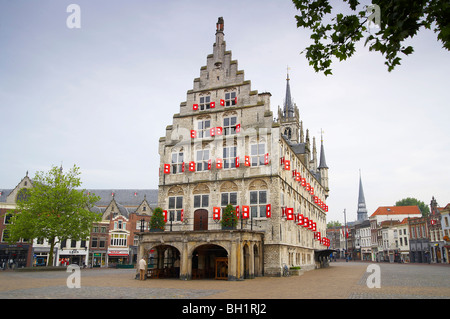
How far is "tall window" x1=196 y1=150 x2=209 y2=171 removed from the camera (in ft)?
108

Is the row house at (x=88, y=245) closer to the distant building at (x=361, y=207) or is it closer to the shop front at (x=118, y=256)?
the shop front at (x=118, y=256)

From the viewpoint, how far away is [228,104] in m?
34.0

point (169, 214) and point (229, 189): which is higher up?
point (229, 189)

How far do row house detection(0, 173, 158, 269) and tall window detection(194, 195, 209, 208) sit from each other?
2265 cm

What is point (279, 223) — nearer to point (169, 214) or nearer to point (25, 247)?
point (169, 214)

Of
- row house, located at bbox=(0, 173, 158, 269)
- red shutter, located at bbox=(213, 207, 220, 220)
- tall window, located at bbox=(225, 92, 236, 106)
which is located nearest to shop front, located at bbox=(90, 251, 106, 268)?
row house, located at bbox=(0, 173, 158, 269)

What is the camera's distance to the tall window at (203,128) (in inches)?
1337

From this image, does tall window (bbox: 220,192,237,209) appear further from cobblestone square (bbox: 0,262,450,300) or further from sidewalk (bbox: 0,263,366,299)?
sidewalk (bbox: 0,263,366,299)

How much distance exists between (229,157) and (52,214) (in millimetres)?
22329

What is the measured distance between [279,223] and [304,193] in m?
13.9

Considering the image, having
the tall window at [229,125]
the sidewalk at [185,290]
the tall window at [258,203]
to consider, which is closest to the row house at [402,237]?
the tall window at [258,203]

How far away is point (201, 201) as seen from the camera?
3241cm
